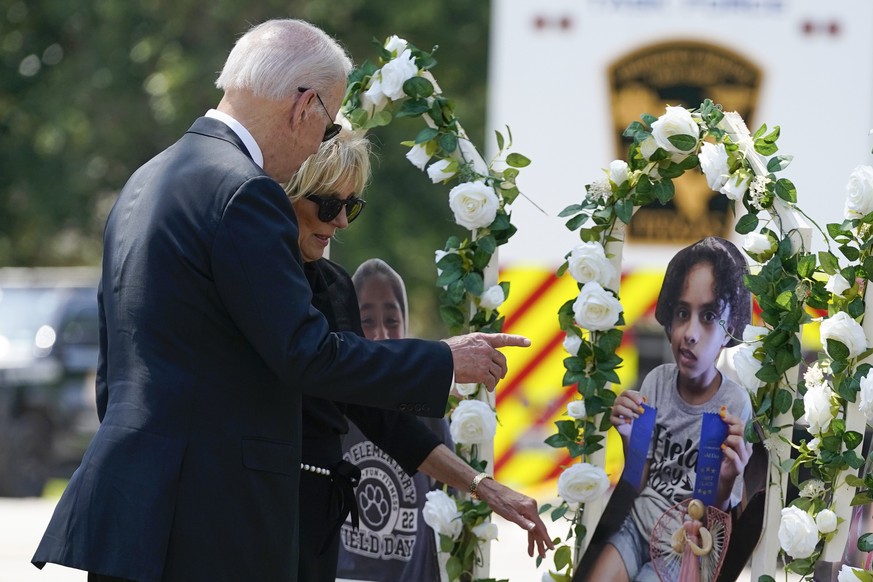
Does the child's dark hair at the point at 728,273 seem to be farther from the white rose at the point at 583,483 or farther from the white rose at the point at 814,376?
the white rose at the point at 583,483

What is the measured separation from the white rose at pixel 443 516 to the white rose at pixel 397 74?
1.10 meters

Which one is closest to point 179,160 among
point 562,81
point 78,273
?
point 562,81

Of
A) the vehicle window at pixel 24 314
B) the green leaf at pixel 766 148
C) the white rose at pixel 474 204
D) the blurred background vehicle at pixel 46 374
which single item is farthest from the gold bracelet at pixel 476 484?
the vehicle window at pixel 24 314

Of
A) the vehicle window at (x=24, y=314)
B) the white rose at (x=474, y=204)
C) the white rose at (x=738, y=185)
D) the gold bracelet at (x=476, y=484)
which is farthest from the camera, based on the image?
the vehicle window at (x=24, y=314)

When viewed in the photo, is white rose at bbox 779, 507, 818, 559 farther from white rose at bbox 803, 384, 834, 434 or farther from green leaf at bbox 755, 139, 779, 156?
green leaf at bbox 755, 139, 779, 156

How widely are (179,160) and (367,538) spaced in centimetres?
156

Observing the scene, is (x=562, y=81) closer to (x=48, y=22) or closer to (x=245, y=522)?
(x=245, y=522)

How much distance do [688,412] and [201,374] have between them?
133 centimetres

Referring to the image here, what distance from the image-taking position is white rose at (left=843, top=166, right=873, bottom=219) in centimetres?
310

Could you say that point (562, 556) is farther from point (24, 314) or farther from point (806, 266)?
point (24, 314)

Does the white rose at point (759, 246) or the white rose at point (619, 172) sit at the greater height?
the white rose at point (619, 172)

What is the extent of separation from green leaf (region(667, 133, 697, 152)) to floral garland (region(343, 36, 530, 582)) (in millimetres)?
475

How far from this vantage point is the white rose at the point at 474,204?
3617 millimetres

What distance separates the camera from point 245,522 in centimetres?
279
